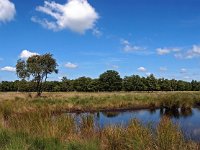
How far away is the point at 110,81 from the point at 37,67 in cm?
5807

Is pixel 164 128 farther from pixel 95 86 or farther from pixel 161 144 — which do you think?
pixel 95 86

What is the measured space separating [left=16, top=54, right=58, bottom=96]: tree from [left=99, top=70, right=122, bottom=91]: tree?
55.8 metres

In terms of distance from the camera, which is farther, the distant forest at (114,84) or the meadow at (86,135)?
the distant forest at (114,84)

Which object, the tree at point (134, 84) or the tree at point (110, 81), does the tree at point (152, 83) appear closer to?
the tree at point (134, 84)

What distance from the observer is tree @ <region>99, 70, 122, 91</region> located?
10556 cm

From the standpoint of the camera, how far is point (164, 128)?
9.58 m

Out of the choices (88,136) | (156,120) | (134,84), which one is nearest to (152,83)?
(134,84)

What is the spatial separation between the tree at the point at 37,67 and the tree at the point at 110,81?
55.8 meters

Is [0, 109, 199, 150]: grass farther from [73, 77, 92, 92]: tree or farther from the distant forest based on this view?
[73, 77, 92, 92]: tree

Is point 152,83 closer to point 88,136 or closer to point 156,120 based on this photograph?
point 156,120

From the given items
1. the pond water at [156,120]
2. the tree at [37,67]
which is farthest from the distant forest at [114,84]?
the pond water at [156,120]

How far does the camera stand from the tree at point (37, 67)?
4891cm

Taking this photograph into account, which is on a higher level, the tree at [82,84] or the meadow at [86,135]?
the tree at [82,84]

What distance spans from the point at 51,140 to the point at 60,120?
6.73 ft
